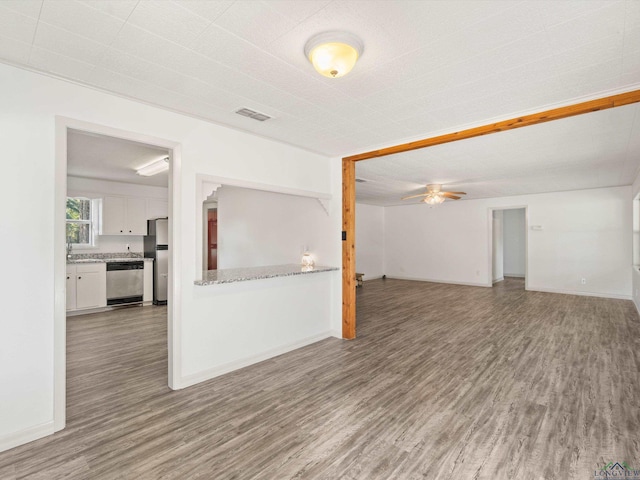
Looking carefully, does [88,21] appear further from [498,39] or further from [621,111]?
[621,111]

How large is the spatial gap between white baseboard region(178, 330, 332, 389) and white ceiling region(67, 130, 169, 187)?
88.9 inches

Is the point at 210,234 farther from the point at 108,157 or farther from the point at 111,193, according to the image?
the point at 108,157

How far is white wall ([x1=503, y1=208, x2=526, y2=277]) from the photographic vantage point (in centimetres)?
1104

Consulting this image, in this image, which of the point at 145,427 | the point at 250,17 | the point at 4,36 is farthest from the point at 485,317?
the point at 4,36

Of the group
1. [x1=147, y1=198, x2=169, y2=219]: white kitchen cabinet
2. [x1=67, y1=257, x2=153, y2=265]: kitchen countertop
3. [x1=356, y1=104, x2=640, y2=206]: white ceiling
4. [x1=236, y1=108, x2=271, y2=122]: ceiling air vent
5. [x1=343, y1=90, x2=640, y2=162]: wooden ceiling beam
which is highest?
[x1=356, y1=104, x2=640, y2=206]: white ceiling

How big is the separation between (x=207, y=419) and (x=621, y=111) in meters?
4.52

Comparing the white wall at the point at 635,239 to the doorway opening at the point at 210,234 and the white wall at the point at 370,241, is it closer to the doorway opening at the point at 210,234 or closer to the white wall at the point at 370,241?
the white wall at the point at 370,241

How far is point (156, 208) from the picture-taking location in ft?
23.4

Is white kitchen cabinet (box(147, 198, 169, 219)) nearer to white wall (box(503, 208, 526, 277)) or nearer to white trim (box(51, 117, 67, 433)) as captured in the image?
white trim (box(51, 117, 67, 433))

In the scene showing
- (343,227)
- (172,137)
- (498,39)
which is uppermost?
(498,39)

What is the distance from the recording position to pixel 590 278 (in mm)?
7652

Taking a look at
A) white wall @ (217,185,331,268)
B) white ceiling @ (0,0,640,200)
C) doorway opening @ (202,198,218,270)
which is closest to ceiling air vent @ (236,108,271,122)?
white ceiling @ (0,0,640,200)

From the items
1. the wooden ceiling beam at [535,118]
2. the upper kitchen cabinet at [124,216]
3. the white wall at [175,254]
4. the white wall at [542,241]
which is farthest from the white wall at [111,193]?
the white wall at [542,241]

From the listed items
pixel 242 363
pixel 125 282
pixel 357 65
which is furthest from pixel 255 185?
pixel 125 282
